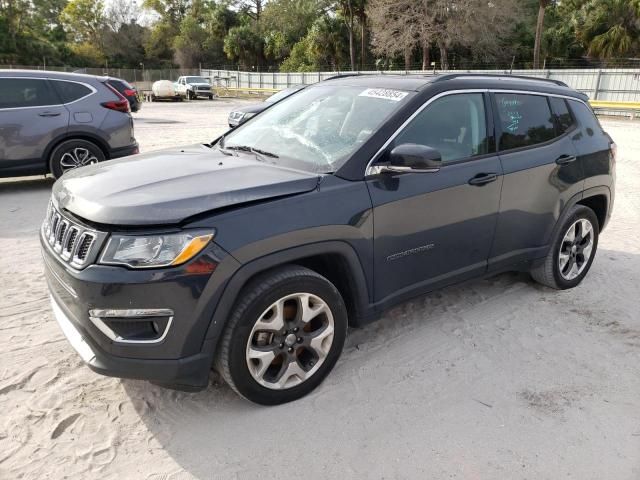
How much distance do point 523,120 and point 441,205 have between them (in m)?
1.19

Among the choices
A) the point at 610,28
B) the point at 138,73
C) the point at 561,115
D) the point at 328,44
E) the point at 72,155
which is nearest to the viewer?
the point at 561,115

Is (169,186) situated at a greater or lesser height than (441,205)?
greater

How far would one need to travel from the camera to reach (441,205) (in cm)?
345

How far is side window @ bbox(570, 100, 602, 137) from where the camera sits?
14.8 feet

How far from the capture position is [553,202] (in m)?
4.23

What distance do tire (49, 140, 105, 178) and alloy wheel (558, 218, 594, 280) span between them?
249 inches

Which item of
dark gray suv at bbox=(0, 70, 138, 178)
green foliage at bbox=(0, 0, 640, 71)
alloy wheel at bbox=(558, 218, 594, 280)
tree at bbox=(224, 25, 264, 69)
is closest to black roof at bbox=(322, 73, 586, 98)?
alloy wheel at bbox=(558, 218, 594, 280)

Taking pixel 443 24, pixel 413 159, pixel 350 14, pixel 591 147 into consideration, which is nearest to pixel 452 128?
pixel 413 159

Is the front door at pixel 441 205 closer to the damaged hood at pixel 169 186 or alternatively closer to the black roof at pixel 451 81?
the black roof at pixel 451 81

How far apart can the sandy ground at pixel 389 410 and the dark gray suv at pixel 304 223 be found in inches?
12.1

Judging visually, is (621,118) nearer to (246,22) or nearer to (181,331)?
(181,331)

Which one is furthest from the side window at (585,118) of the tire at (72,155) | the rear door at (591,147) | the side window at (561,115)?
the tire at (72,155)

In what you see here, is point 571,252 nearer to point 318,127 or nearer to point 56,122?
point 318,127

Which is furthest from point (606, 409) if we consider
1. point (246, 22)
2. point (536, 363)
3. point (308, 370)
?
point (246, 22)
